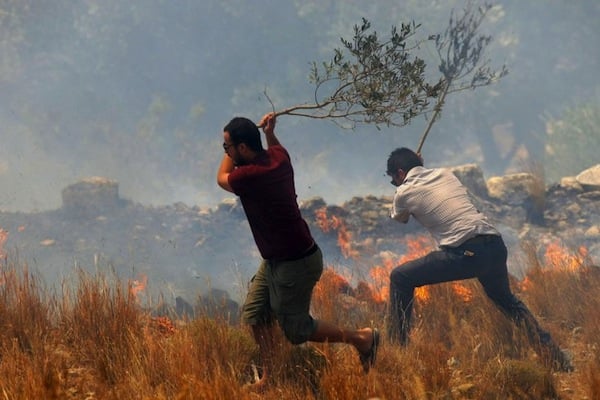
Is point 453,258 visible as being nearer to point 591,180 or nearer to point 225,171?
point 225,171

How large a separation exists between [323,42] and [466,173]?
226 feet

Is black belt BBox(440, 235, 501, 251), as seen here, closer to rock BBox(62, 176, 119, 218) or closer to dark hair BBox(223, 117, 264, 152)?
dark hair BBox(223, 117, 264, 152)

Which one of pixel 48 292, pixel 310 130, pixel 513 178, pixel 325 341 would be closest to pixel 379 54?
pixel 325 341

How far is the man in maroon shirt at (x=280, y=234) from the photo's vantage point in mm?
2660

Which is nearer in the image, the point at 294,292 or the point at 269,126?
the point at 294,292

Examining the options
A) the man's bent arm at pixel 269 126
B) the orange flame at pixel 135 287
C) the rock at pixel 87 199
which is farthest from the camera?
the rock at pixel 87 199

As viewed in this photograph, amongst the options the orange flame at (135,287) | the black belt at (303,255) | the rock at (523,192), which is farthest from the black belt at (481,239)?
the rock at (523,192)

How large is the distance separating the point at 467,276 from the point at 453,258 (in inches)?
8.0

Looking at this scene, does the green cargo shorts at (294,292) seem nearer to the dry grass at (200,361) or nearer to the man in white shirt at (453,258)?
the dry grass at (200,361)

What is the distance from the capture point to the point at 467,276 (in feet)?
12.7

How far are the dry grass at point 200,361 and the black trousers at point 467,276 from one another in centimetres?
18

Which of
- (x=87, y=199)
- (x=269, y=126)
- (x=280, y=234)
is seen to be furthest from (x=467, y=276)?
(x=87, y=199)

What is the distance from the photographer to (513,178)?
17156 mm

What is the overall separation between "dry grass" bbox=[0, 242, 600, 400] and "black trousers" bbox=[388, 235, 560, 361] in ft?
0.58
